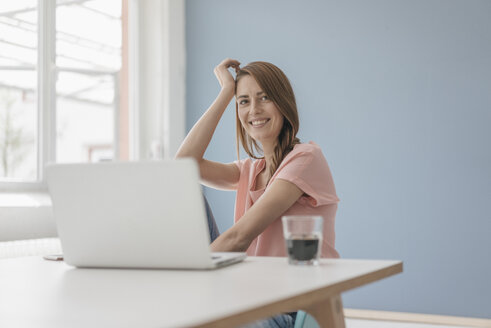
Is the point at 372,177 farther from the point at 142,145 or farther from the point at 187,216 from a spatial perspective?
the point at 187,216

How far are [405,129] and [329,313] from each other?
2.33 m

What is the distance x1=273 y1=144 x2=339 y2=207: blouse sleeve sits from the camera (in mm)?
1399

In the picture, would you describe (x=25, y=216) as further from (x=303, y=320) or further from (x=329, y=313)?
(x=329, y=313)

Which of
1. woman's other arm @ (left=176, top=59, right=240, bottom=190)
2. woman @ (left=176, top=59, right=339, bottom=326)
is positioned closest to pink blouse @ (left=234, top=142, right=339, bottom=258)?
woman @ (left=176, top=59, right=339, bottom=326)

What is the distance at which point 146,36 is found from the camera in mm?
3682

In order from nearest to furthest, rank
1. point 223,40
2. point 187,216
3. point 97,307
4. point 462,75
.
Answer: point 97,307
point 187,216
point 462,75
point 223,40

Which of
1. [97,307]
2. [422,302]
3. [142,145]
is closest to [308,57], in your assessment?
[142,145]

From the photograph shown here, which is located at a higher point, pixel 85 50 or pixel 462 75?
pixel 85 50

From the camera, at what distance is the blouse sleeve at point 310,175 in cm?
140

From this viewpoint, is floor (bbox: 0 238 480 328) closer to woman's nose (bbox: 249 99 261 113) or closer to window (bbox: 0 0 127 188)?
window (bbox: 0 0 127 188)

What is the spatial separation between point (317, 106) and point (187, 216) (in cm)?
249

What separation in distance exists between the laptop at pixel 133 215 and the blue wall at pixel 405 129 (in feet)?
7.15

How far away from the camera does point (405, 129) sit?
3053 millimetres

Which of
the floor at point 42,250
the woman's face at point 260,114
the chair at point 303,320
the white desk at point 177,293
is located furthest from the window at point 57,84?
the white desk at point 177,293
